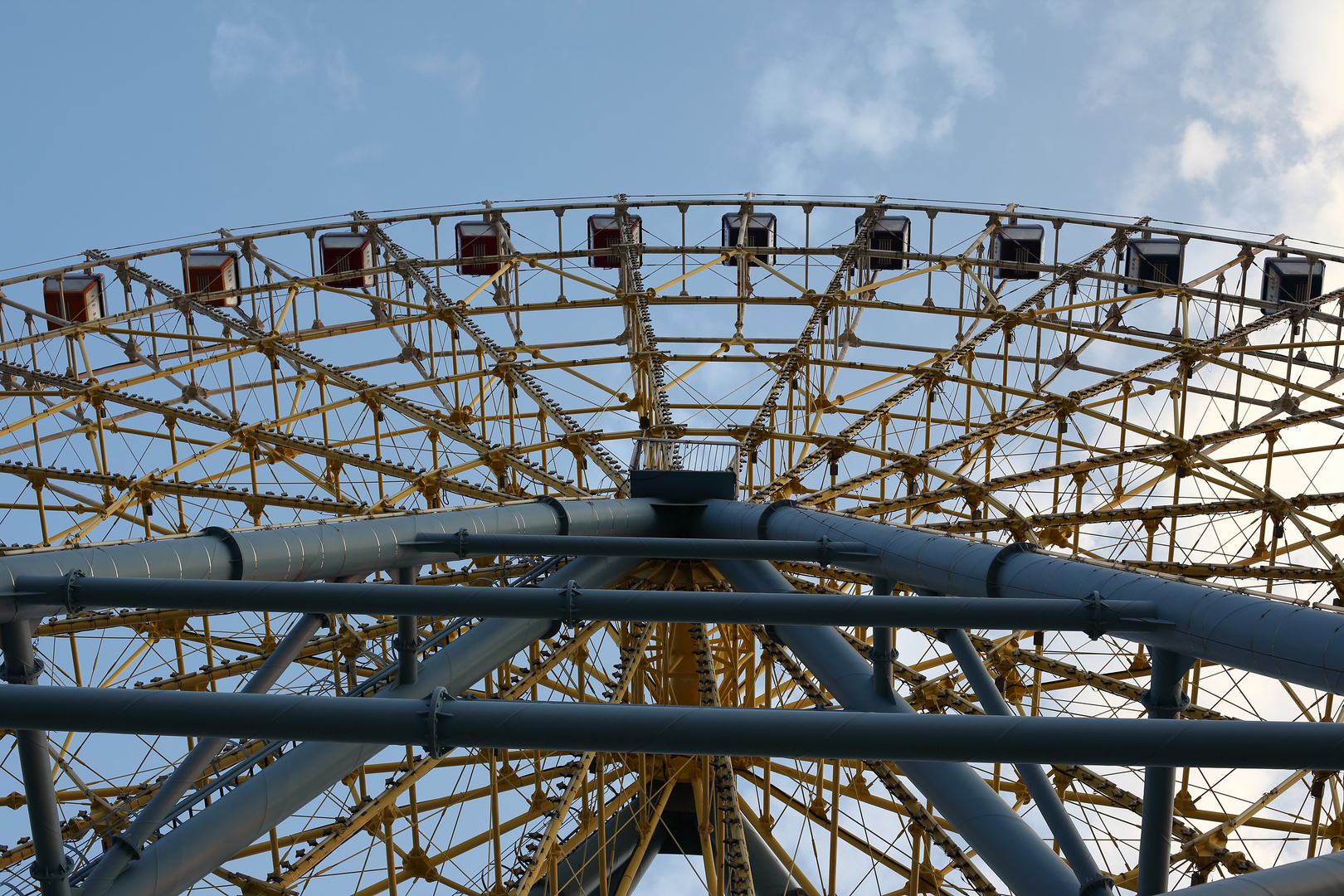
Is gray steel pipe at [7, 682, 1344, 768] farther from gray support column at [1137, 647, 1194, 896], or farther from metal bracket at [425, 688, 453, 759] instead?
gray support column at [1137, 647, 1194, 896]

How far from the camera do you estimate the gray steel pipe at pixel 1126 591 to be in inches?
364

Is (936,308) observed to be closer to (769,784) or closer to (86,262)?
(769,784)

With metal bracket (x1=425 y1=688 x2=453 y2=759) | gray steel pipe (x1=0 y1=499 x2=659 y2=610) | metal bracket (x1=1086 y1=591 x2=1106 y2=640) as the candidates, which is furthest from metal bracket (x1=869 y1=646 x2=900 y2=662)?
metal bracket (x1=425 y1=688 x2=453 y2=759)

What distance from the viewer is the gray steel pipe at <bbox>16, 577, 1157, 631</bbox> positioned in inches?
428

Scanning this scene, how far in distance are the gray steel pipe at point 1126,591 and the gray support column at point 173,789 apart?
6308mm

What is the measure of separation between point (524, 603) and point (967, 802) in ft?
15.6

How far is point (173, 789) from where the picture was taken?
12477 mm

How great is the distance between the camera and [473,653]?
1586 cm

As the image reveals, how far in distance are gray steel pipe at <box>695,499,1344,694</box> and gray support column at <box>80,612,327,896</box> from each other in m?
6.31

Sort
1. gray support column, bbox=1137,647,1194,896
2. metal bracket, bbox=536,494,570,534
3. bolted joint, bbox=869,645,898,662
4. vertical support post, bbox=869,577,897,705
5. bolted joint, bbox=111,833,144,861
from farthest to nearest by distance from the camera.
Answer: metal bracket, bbox=536,494,570,534, bolted joint, bbox=869,645,898,662, vertical support post, bbox=869,577,897,705, bolted joint, bbox=111,833,144,861, gray support column, bbox=1137,647,1194,896

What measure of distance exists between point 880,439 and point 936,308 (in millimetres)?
5245

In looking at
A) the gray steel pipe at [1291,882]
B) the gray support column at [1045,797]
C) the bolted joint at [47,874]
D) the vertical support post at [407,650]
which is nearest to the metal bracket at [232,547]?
the vertical support post at [407,650]

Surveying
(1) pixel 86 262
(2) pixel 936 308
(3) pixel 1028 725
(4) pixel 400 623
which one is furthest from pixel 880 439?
(1) pixel 86 262

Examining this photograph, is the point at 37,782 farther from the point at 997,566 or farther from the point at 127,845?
the point at 997,566
